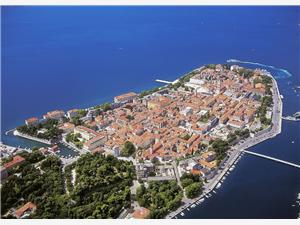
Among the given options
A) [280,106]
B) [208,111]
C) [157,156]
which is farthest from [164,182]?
[280,106]

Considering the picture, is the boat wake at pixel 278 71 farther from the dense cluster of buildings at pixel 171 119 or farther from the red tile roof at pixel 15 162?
the red tile roof at pixel 15 162

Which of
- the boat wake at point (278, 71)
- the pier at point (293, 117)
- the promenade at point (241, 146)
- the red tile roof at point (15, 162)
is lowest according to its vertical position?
the promenade at point (241, 146)

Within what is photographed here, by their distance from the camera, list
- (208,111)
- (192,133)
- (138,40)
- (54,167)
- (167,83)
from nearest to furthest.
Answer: (54,167) → (192,133) → (208,111) → (167,83) → (138,40)

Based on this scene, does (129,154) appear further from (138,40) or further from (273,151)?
(138,40)

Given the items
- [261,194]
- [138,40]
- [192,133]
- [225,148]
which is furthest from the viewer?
[138,40]

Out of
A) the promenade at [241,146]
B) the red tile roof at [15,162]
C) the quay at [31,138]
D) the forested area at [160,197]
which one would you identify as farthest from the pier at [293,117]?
the red tile roof at [15,162]

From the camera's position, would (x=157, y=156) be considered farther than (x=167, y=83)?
No
